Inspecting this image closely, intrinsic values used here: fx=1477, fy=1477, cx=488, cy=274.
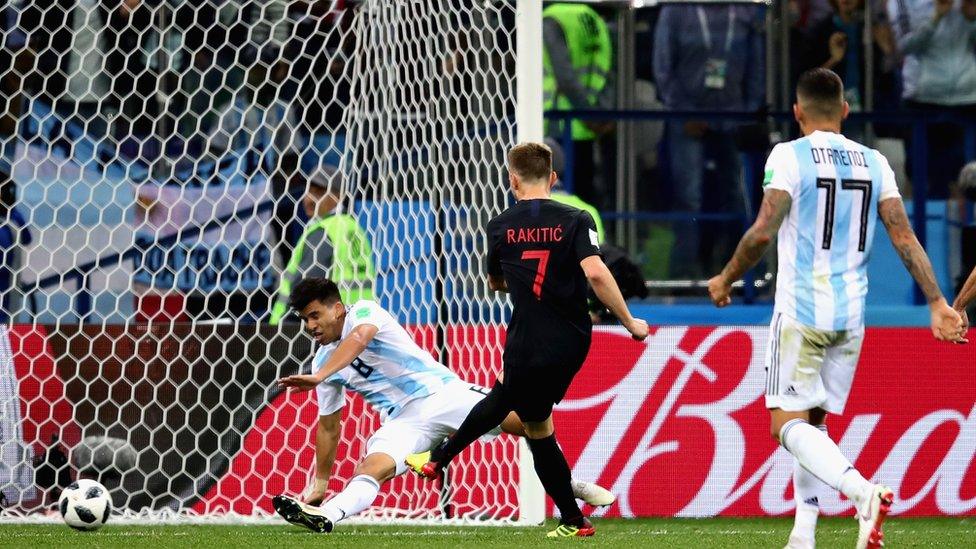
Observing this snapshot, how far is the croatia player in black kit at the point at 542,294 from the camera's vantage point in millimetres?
5867

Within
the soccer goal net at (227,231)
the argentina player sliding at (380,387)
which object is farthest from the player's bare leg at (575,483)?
the soccer goal net at (227,231)

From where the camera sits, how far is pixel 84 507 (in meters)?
6.16

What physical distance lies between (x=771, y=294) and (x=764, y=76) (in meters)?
1.58

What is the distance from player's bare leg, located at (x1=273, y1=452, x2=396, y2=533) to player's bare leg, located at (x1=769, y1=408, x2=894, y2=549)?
6.21 ft

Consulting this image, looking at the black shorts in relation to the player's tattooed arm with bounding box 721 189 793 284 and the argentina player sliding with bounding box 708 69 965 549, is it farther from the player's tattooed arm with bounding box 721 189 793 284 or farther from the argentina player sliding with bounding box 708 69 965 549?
the player's tattooed arm with bounding box 721 189 793 284

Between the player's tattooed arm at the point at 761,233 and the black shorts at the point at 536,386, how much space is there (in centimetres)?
112

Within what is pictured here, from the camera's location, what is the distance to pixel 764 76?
1065 centimetres

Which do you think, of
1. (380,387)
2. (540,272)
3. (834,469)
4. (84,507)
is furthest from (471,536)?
(834,469)

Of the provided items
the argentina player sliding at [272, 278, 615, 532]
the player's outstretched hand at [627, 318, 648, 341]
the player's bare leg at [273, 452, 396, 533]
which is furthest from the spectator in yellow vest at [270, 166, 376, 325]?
the player's outstretched hand at [627, 318, 648, 341]

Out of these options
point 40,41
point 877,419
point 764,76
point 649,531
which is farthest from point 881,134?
point 40,41

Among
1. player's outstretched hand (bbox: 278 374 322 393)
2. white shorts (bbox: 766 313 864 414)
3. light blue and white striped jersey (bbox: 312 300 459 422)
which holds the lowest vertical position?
light blue and white striped jersey (bbox: 312 300 459 422)

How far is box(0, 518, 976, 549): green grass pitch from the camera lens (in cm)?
594

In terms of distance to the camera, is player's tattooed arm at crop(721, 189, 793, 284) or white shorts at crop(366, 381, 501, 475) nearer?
player's tattooed arm at crop(721, 189, 793, 284)

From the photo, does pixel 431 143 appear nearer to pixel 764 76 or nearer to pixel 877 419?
pixel 877 419
